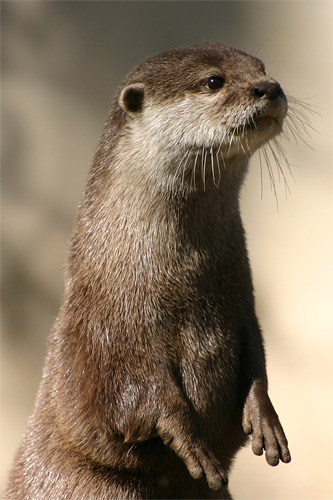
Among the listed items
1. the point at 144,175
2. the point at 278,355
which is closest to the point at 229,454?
the point at 144,175

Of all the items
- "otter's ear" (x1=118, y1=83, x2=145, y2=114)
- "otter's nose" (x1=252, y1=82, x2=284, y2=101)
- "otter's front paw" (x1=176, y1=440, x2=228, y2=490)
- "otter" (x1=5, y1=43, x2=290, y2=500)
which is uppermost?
"otter's ear" (x1=118, y1=83, x2=145, y2=114)

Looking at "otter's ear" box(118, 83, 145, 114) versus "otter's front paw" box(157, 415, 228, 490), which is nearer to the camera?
"otter's front paw" box(157, 415, 228, 490)

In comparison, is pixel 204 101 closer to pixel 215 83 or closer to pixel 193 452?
pixel 215 83

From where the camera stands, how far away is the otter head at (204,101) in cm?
271

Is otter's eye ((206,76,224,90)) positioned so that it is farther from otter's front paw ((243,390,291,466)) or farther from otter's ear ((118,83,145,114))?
otter's front paw ((243,390,291,466))

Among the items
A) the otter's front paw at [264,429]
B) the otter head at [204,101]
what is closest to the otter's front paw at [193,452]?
the otter's front paw at [264,429]

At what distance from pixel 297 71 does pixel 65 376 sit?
2895 millimetres

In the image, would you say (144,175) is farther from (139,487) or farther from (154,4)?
(154,4)

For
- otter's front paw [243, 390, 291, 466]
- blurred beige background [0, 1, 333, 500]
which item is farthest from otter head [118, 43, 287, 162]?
blurred beige background [0, 1, 333, 500]

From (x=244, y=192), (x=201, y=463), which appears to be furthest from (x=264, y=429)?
(x=244, y=192)

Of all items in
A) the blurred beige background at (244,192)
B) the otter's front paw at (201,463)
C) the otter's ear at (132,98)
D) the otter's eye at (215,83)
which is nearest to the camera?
the otter's front paw at (201,463)

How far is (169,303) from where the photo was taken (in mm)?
2789

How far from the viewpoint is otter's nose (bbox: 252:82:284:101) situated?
269 cm

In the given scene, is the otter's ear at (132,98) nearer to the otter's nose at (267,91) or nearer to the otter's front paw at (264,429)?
the otter's nose at (267,91)
